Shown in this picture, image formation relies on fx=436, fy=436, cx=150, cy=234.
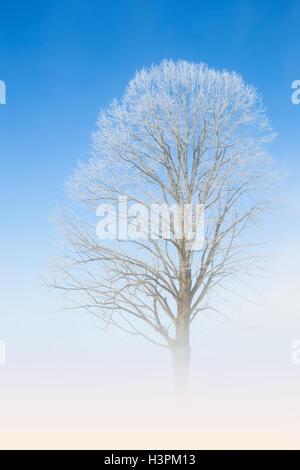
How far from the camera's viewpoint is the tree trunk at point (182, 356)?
8.09 meters

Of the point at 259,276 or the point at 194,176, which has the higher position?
the point at 194,176

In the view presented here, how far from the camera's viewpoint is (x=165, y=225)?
8.95 metres

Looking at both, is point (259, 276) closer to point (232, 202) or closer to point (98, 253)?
point (232, 202)

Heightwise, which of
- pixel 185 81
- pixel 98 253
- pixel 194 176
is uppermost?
pixel 185 81

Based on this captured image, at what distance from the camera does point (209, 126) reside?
970 cm

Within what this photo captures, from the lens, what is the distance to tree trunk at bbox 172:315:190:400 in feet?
26.6

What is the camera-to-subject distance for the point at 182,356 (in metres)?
8.20
